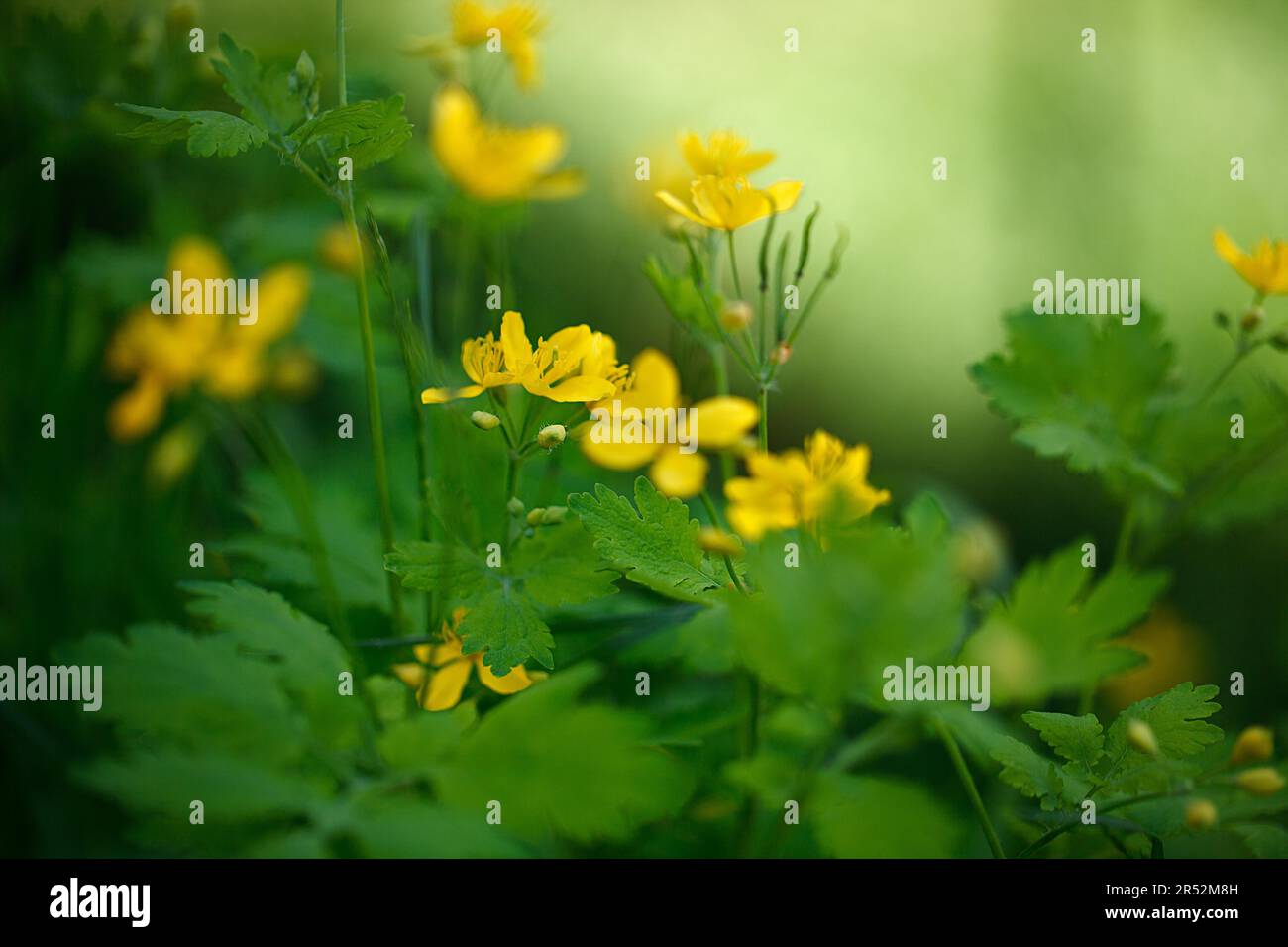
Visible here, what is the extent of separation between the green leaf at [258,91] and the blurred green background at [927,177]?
716 mm

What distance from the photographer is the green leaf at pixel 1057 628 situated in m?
0.50

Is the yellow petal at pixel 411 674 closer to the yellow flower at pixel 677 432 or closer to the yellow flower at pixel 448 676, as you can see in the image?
the yellow flower at pixel 448 676

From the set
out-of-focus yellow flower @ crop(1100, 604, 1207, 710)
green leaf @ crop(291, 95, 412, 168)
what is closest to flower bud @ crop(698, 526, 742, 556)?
green leaf @ crop(291, 95, 412, 168)

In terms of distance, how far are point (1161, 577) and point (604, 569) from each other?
337 millimetres

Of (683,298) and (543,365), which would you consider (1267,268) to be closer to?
(683,298)

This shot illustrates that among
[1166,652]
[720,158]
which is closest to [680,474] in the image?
[720,158]

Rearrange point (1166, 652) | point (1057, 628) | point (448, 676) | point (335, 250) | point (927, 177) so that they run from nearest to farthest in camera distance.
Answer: point (1057, 628) < point (448, 676) < point (335, 250) < point (1166, 652) < point (927, 177)

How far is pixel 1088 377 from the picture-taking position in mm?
869

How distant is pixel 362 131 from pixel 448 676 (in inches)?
14.8

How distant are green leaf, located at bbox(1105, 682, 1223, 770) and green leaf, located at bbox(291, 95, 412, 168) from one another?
2.04 feet

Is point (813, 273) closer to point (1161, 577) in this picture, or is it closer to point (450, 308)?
point (450, 308)

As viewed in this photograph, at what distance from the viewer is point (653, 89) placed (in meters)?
1.72

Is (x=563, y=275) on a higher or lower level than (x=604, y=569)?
higher
